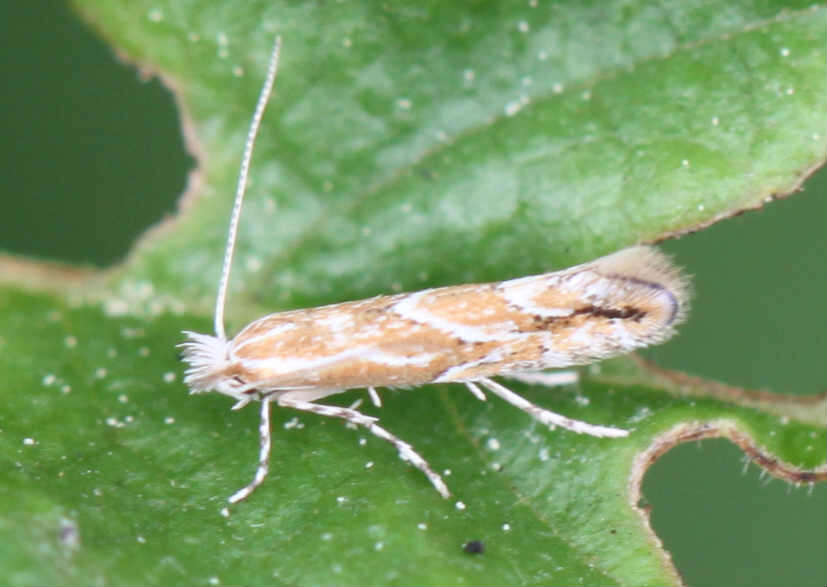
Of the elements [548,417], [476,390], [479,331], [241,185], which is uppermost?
[241,185]

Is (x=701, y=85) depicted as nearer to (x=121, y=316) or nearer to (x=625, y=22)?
(x=625, y=22)

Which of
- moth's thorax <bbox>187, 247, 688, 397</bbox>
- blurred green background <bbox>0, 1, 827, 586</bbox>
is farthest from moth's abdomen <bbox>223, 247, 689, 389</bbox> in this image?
blurred green background <bbox>0, 1, 827, 586</bbox>

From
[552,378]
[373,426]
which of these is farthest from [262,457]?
[552,378]

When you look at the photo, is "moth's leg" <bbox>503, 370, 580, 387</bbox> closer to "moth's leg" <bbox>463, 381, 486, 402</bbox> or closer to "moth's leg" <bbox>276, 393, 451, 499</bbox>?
"moth's leg" <bbox>463, 381, 486, 402</bbox>

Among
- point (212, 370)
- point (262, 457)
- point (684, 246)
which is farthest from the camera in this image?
point (684, 246)

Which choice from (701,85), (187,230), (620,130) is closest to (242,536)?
(187,230)

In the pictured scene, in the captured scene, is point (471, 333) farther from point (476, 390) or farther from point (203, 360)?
point (203, 360)
